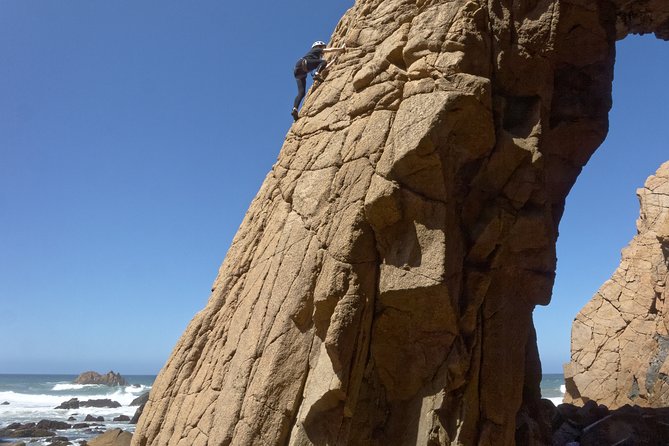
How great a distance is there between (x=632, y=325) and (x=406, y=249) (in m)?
20.0

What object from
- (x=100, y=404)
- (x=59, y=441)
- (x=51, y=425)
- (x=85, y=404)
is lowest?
(x=59, y=441)

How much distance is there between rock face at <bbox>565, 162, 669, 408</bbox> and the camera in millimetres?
22406

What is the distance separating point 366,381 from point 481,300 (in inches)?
95.4

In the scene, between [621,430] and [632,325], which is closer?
[621,430]

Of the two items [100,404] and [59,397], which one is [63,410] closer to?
[100,404]

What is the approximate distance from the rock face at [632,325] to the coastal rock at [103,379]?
7898 centimetres

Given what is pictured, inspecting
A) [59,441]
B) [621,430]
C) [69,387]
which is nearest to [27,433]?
[59,441]

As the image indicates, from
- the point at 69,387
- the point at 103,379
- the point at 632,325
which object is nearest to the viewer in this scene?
the point at 632,325

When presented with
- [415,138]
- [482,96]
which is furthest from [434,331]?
[482,96]

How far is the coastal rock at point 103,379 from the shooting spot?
3489 inches

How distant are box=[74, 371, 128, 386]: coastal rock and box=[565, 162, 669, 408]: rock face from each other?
259 feet

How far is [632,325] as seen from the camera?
24.4m

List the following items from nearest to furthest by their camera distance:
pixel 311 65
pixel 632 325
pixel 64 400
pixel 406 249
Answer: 1. pixel 406 249
2. pixel 311 65
3. pixel 632 325
4. pixel 64 400

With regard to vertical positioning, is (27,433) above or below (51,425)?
below
